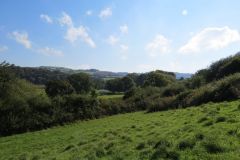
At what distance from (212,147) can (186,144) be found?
1.02m

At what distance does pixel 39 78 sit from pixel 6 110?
119 metres

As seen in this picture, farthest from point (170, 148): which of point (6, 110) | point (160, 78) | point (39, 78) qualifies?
point (39, 78)

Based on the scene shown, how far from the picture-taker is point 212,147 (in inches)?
409

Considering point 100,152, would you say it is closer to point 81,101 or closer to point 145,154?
point 145,154

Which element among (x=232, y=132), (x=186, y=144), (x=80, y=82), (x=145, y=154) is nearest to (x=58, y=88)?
(x=80, y=82)

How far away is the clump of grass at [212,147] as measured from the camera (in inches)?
398

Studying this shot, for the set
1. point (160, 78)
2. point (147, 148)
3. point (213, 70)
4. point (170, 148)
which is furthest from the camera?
point (160, 78)

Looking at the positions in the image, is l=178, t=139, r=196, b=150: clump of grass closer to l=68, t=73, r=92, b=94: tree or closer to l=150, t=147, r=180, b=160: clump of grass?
l=150, t=147, r=180, b=160: clump of grass

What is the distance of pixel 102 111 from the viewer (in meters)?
50.2

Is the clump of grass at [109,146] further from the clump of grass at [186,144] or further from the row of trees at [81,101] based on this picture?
the row of trees at [81,101]

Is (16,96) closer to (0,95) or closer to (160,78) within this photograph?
(0,95)

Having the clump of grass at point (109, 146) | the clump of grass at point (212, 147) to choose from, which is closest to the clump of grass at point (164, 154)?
the clump of grass at point (212, 147)

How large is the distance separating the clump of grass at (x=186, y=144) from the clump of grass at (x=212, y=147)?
0.49 metres

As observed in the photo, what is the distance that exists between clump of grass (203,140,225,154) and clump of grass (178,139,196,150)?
0.49 metres
